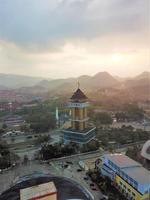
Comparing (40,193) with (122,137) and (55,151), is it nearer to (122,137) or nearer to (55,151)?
(55,151)

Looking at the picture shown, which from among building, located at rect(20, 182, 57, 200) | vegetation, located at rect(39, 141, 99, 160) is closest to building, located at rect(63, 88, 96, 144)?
vegetation, located at rect(39, 141, 99, 160)

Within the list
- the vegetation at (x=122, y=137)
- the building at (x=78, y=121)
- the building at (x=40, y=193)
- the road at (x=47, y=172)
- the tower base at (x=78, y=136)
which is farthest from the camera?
the vegetation at (x=122, y=137)

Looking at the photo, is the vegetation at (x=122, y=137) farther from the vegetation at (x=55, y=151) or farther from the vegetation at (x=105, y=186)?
the vegetation at (x=105, y=186)

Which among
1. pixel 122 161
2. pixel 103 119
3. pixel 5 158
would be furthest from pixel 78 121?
pixel 103 119

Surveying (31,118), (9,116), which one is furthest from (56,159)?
(9,116)

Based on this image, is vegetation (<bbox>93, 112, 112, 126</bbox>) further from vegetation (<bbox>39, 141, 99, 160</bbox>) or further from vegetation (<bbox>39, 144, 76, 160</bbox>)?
vegetation (<bbox>39, 144, 76, 160</bbox>)

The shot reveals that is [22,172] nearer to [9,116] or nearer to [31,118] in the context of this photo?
[31,118]

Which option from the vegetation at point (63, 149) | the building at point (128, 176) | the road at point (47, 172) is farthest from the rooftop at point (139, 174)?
the vegetation at point (63, 149)

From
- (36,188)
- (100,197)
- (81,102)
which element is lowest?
(100,197)
